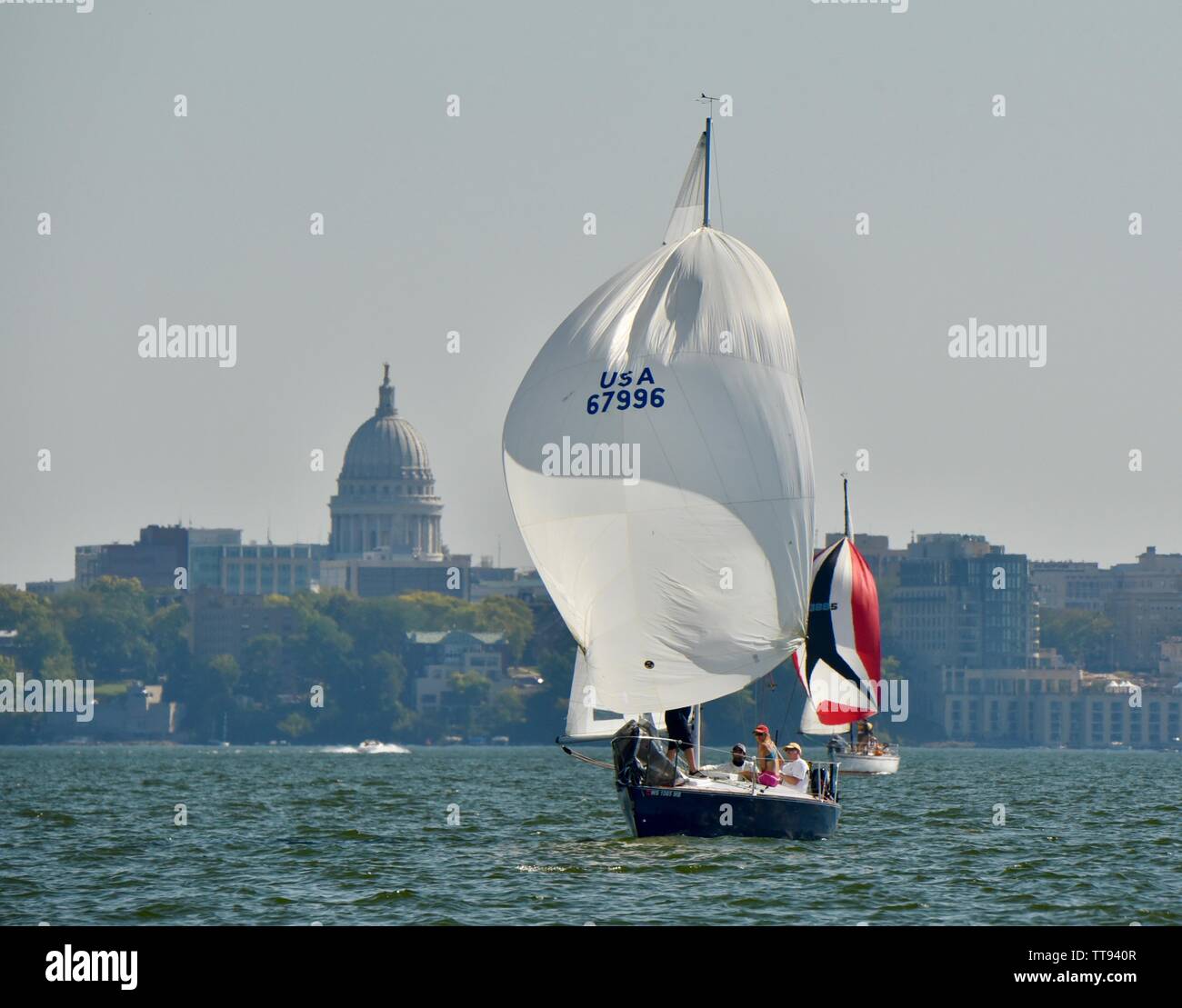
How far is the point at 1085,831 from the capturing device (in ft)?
139

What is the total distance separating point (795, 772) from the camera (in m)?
34.9

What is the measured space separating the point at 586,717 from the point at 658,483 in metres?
3.53

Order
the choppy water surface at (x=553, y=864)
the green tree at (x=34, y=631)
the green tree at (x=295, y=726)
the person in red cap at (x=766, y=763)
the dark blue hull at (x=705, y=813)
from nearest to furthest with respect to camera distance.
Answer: the choppy water surface at (x=553, y=864)
the dark blue hull at (x=705, y=813)
the person in red cap at (x=766, y=763)
the green tree at (x=34, y=631)
the green tree at (x=295, y=726)

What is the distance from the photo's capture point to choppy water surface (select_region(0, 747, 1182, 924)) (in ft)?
88.4

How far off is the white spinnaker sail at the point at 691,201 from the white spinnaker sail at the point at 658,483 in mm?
1805

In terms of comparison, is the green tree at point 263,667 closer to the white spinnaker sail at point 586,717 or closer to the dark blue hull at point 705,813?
the white spinnaker sail at point 586,717

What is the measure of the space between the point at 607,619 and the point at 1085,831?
12.7 metres

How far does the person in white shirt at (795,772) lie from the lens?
34.8 metres

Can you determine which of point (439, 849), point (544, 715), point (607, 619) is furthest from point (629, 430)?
point (544, 715)

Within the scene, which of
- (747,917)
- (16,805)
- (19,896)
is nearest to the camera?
(747,917)
